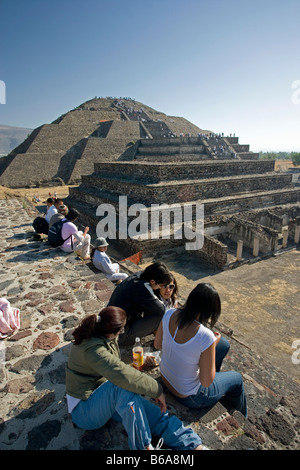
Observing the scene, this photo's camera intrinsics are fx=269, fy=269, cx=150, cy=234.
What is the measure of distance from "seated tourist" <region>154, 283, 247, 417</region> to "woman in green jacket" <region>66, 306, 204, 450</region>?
26 centimetres

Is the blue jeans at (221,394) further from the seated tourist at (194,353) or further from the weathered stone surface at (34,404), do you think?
the weathered stone surface at (34,404)

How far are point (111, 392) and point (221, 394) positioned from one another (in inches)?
37.5

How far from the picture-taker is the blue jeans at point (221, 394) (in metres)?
2.12

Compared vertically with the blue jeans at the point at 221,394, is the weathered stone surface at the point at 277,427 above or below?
below

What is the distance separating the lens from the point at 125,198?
438 inches

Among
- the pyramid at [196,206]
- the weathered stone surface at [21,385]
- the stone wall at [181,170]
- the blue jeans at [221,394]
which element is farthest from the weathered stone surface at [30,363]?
the stone wall at [181,170]

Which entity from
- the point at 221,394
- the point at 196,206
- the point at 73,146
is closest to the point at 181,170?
the point at 196,206

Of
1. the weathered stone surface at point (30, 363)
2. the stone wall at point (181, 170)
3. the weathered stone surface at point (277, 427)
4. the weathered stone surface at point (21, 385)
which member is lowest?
the weathered stone surface at point (277, 427)

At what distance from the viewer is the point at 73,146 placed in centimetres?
2802

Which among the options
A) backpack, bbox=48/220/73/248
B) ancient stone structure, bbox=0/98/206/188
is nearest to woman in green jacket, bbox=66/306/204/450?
backpack, bbox=48/220/73/248

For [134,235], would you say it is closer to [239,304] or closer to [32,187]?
[239,304]

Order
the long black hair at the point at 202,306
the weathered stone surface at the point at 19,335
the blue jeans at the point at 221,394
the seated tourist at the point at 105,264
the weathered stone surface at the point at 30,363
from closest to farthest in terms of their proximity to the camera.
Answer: the long black hair at the point at 202,306 → the blue jeans at the point at 221,394 → the weathered stone surface at the point at 30,363 → the weathered stone surface at the point at 19,335 → the seated tourist at the point at 105,264

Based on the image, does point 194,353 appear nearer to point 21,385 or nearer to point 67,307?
point 21,385
